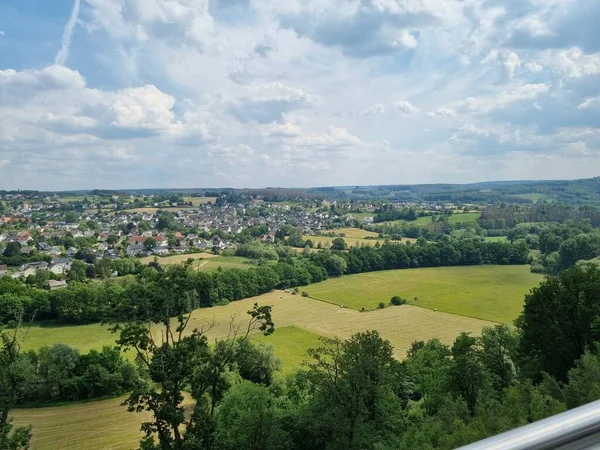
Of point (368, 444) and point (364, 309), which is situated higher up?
point (368, 444)

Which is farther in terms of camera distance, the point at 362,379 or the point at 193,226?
the point at 193,226

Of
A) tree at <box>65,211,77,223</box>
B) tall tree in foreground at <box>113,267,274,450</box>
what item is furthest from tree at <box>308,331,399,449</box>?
tree at <box>65,211,77,223</box>

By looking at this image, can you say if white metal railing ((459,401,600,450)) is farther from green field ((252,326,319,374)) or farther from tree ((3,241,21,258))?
tree ((3,241,21,258))

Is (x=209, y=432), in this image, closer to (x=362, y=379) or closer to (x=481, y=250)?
(x=362, y=379)

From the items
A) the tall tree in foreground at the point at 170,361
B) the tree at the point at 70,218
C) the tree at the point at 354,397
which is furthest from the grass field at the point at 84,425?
the tree at the point at 70,218

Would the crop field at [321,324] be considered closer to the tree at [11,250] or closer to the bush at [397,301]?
the bush at [397,301]

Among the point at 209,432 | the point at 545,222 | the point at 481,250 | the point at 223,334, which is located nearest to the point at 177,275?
the point at 209,432
